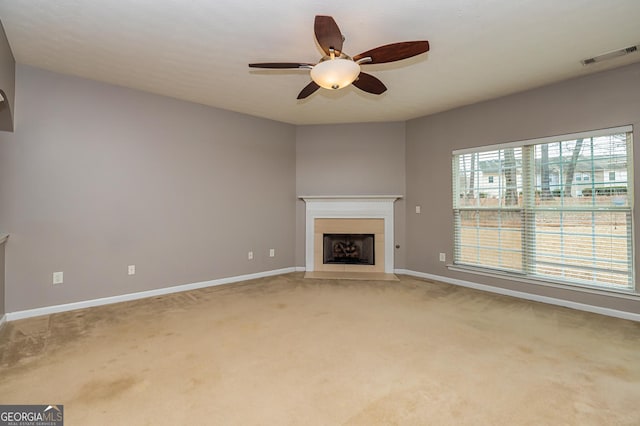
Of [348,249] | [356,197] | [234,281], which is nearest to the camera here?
[234,281]

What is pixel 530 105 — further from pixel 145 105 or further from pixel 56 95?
pixel 56 95

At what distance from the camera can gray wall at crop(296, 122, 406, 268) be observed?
16.8 ft

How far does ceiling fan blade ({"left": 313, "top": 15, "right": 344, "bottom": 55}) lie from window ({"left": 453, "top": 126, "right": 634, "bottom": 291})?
3.00m

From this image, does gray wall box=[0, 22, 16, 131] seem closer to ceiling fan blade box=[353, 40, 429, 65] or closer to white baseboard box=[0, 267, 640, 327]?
white baseboard box=[0, 267, 640, 327]

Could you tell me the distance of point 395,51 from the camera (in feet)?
6.97

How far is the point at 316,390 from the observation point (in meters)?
1.80

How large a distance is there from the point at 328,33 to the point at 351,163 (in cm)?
329

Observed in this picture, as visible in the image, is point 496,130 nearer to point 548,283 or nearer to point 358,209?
point 548,283

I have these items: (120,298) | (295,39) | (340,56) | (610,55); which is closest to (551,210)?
(610,55)

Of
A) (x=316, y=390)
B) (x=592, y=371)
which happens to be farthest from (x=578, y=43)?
(x=316, y=390)

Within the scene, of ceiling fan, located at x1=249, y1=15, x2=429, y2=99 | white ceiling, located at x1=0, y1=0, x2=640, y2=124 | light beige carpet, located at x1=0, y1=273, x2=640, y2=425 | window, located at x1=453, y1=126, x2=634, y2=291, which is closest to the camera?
light beige carpet, located at x1=0, y1=273, x2=640, y2=425

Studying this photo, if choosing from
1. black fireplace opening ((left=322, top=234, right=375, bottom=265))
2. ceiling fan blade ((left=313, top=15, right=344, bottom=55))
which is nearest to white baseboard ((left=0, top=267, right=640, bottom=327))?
black fireplace opening ((left=322, top=234, right=375, bottom=265))

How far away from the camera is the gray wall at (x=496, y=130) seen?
3084mm

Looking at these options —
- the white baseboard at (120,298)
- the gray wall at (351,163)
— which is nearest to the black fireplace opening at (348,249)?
the gray wall at (351,163)
